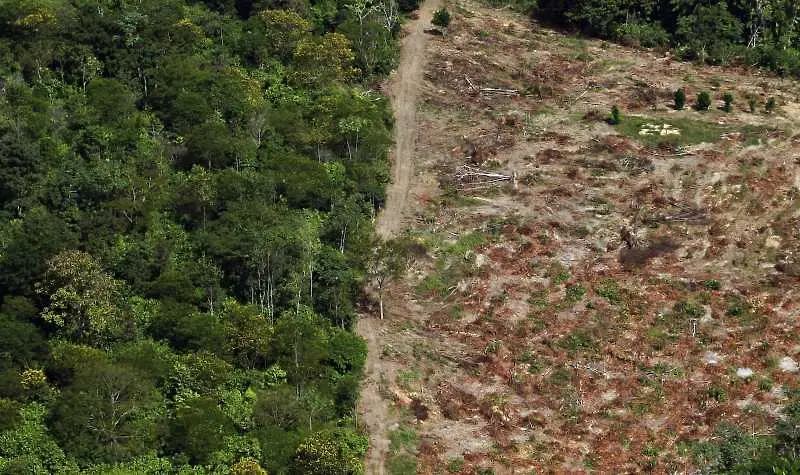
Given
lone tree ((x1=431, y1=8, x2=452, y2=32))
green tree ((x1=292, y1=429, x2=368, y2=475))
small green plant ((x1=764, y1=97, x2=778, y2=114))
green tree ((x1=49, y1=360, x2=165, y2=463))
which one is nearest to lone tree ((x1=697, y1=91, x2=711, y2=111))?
small green plant ((x1=764, y1=97, x2=778, y2=114))

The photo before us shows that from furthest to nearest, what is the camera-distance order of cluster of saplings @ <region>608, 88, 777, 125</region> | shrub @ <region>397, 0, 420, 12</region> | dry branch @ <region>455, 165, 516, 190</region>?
1. shrub @ <region>397, 0, 420, 12</region>
2. cluster of saplings @ <region>608, 88, 777, 125</region>
3. dry branch @ <region>455, 165, 516, 190</region>

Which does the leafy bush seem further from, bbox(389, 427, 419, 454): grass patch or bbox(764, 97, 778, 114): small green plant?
bbox(389, 427, 419, 454): grass patch

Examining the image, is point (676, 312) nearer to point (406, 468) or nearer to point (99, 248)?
point (406, 468)

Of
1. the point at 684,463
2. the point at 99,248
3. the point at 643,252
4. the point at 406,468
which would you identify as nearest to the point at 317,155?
the point at 99,248

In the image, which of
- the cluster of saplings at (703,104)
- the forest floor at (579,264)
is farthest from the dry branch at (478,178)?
the cluster of saplings at (703,104)

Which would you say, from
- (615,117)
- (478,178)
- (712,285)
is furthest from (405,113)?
(712,285)

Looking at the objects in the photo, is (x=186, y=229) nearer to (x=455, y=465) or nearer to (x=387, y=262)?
(x=387, y=262)

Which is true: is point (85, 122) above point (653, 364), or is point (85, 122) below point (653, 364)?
above
